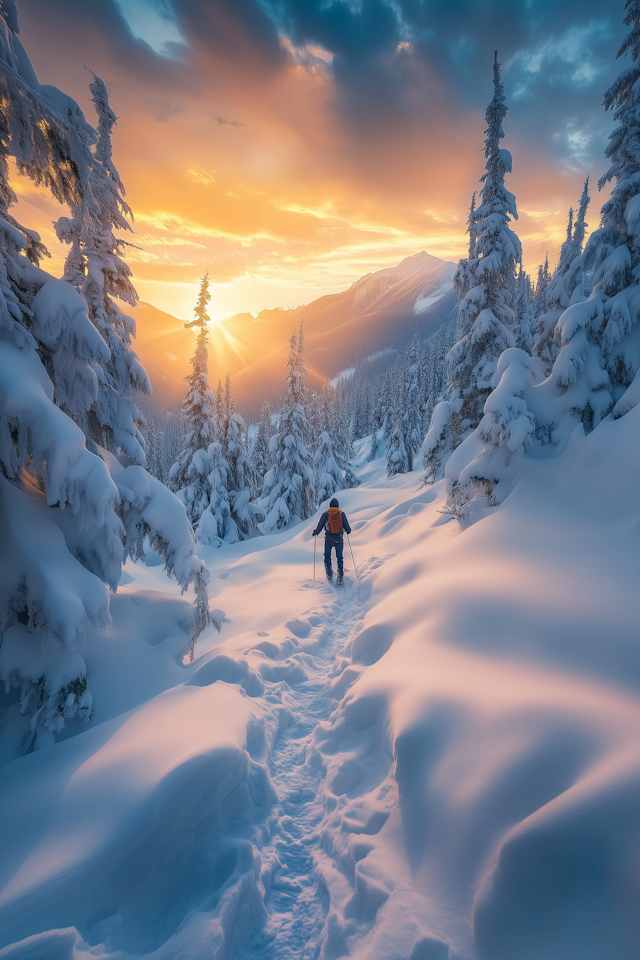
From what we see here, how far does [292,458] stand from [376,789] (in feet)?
64.3

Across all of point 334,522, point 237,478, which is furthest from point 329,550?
point 237,478

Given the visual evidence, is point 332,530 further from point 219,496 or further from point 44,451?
point 219,496

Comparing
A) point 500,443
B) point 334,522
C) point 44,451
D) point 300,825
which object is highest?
point 44,451

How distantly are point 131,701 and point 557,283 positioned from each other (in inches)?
569

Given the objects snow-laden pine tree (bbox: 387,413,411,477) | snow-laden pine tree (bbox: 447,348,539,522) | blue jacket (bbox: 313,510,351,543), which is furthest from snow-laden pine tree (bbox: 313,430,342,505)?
snow-laden pine tree (bbox: 447,348,539,522)

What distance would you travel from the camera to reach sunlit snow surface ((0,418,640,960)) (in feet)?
6.66

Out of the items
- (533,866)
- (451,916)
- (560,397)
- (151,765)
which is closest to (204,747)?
(151,765)

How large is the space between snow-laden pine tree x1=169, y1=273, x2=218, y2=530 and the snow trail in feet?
49.7

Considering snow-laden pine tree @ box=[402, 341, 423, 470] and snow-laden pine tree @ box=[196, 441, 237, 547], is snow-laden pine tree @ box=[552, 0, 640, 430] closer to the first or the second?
snow-laden pine tree @ box=[196, 441, 237, 547]

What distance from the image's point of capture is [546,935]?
184cm

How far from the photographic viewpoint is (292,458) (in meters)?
22.4

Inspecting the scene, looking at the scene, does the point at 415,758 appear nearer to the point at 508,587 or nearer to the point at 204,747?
the point at 204,747

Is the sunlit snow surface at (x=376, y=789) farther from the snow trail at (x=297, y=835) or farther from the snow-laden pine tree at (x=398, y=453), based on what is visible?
the snow-laden pine tree at (x=398, y=453)

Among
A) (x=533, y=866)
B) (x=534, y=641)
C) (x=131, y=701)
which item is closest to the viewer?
(x=533, y=866)
